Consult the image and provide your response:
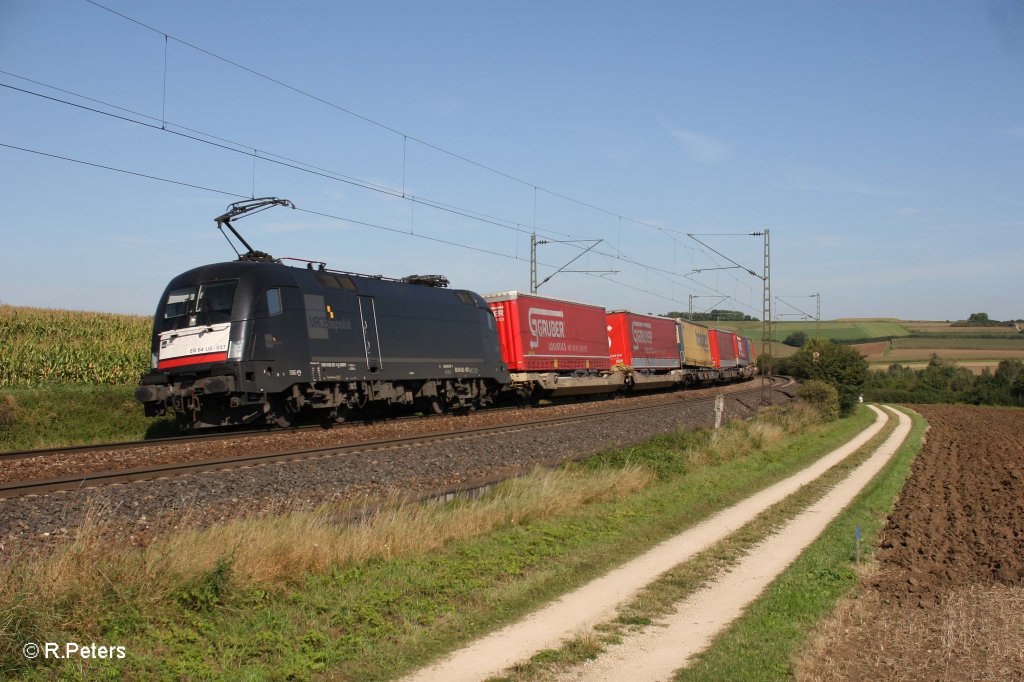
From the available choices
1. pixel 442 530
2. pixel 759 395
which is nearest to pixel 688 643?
pixel 442 530

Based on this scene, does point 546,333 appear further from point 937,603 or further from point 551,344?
point 937,603

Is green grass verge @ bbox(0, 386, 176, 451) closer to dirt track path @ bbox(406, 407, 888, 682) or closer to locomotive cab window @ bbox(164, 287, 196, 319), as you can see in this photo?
locomotive cab window @ bbox(164, 287, 196, 319)

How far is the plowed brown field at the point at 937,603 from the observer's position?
6.53 metres

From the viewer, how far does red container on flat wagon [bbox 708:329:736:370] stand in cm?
5725

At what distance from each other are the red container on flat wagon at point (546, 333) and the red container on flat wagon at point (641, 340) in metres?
2.30

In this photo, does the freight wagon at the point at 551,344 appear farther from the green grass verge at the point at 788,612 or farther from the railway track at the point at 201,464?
the green grass verge at the point at 788,612

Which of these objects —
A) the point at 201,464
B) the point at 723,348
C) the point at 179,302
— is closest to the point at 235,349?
the point at 179,302

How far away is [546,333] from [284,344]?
1464cm

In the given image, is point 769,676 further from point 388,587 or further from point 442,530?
point 442,530

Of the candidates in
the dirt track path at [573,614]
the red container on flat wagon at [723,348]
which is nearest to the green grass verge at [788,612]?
the dirt track path at [573,614]

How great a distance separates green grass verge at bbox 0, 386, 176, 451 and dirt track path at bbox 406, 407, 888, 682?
1454 centimetres

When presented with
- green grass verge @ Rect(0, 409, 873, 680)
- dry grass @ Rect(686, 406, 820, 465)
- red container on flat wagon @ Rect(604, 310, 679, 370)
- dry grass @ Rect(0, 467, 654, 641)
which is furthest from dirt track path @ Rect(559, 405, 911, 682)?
red container on flat wagon @ Rect(604, 310, 679, 370)

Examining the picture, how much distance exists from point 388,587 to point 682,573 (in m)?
3.44

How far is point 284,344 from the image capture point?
721 inches
